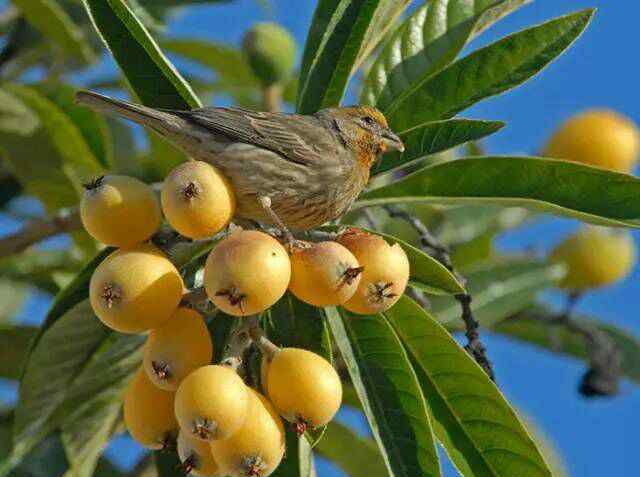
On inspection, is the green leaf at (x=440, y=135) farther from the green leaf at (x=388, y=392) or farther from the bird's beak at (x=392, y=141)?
the green leaf at (x=388, y=392)

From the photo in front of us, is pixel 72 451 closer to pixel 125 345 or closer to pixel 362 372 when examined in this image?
pixel 125 345

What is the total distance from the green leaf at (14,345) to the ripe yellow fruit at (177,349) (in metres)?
1.56

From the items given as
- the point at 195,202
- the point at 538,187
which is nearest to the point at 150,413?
the point at 195,202

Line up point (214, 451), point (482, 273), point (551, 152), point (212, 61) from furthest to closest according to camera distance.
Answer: point (212, 61)
point (551, 152)
point (482, 273)
point (214, 451)

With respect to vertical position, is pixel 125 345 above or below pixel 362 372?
below

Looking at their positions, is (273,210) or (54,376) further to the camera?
(54,376)

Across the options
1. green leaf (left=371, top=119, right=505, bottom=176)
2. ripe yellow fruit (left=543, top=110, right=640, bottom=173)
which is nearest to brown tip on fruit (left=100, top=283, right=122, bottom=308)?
green leaf (left=371, top=119, right=505, bottom=176)

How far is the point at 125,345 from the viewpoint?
3.14 meters

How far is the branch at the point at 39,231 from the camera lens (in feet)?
11.7

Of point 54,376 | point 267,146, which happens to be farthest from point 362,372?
point 54,376

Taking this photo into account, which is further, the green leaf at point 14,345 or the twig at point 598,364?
the twig at point 598,364

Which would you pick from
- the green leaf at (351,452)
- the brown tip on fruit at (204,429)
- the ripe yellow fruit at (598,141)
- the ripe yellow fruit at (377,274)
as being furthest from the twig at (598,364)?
the brown tip on fruit at (204,429)

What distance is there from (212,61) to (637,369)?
235 cm

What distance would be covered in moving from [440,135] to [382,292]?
520mm
